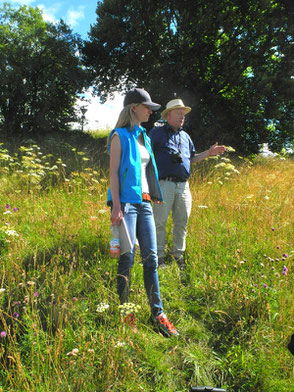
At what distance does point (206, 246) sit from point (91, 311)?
69.2 inches

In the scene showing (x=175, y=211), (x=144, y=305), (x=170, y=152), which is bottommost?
(x=144, y=305)

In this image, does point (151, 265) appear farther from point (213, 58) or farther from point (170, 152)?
point (213, 58)

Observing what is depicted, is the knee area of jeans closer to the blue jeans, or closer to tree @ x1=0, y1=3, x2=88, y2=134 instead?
the blue jeans

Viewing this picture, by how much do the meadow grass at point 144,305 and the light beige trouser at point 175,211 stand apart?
0.73 ft

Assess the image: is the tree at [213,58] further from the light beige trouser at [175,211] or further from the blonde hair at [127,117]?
the blonde hair at [127,117]

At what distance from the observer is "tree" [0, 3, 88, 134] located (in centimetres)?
1327

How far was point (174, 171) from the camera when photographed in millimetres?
3506

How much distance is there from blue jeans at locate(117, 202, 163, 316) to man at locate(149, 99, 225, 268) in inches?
43.7

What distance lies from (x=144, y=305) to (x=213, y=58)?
11969mm

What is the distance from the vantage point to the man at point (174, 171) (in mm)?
Result: 3521

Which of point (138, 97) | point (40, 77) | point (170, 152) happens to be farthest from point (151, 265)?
point (40, 77)

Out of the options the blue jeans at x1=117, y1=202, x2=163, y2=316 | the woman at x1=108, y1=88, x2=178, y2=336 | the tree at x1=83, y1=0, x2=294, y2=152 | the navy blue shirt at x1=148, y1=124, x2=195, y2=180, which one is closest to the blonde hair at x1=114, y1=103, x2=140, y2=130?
the woman at x1=108, y1=88, x2=178, y2=336

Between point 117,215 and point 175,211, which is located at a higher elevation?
point 117,215

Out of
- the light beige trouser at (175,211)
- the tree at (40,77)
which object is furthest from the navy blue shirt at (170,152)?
the tree at (40,77)
